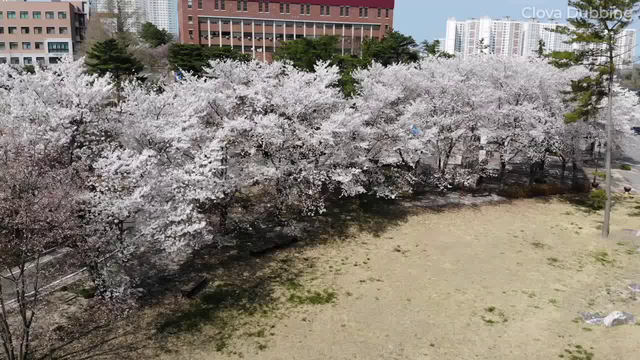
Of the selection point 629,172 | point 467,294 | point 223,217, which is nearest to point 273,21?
point 629,172

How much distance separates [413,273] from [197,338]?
938cm

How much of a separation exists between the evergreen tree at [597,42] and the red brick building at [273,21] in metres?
61.9

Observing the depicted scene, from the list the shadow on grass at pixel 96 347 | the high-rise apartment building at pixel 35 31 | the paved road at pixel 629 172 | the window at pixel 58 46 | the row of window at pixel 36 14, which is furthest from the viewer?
the window at pixel 58 46

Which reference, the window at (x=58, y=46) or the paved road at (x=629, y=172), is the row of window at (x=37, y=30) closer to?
the window at (x=58, y=46)

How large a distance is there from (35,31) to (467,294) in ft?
321

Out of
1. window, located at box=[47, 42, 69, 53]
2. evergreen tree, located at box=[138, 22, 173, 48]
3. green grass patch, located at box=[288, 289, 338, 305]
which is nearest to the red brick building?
evergreen tree, located at box=[138, 22, 173, 48]

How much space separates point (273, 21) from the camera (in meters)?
86.6

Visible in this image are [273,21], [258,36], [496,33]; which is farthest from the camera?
[496,33]

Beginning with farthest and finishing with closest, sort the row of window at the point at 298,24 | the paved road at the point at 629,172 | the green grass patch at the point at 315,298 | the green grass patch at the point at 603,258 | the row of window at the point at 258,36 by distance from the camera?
the row of window at the point at 298,24 < the row of window at the point at 258,36 < the paved road at the point at 629,172 < the green grass patch at the point at 603,258 < the green grass patch at the point at 315,298

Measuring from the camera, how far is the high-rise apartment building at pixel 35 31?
275ft

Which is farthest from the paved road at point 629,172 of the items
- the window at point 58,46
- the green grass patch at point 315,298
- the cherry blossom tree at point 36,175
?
the window at point 58,46

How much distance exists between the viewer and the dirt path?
1369 cm

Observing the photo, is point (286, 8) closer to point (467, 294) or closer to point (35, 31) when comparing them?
point (35, 31)

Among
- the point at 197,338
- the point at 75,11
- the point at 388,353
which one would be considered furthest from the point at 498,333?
the point at 75,11
